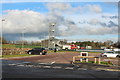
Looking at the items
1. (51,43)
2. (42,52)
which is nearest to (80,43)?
(51,43)

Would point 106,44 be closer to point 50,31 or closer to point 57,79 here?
point 50,31

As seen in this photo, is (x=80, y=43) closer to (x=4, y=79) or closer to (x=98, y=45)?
(x=98, y=45)

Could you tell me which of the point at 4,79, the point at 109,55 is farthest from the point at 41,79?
the point at 109,55

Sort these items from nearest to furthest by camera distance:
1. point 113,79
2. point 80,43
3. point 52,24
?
point 113,79
point 52,24
point 80,43

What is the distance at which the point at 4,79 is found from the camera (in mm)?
11500

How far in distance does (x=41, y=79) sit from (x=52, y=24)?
86.2m

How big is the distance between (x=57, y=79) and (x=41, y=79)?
0.86 m

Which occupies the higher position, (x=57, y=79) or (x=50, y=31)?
(x=50, y=31)

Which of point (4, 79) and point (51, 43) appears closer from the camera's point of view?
point (4, 79)

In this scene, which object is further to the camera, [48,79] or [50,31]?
[50,31]

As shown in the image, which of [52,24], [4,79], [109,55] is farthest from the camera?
[52,24]

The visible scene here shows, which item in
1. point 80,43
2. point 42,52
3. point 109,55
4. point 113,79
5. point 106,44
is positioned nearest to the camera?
point 113,79

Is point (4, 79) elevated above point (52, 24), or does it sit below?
below

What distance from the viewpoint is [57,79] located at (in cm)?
1161
